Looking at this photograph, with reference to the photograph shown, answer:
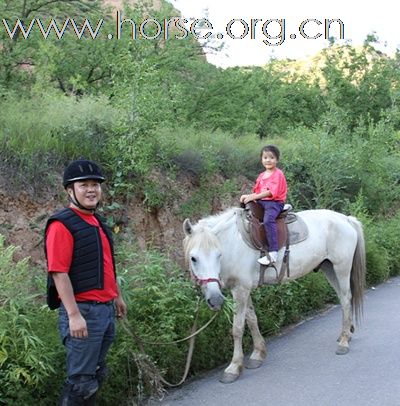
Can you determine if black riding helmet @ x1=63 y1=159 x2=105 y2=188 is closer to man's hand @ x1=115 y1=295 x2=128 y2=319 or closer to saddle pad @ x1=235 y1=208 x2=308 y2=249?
man's hand @ x1=115 y1=295 x2=128 y2=319

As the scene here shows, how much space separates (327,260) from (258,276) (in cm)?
162

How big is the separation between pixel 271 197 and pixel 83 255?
3.17 m

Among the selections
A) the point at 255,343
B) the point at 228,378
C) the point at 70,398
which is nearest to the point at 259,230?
the point at 255,343

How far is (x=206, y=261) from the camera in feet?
16.8

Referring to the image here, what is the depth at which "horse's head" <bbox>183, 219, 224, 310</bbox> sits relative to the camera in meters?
4.93

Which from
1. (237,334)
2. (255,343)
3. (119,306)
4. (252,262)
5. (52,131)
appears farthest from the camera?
(52,131)

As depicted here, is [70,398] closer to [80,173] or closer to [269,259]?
[80,173]

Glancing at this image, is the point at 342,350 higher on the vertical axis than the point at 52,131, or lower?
lower

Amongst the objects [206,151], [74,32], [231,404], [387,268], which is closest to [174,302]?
[231,404]

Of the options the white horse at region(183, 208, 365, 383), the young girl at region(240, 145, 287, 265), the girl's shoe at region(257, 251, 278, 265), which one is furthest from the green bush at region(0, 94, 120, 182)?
the girl's shoe at region(257, 251, 278, 265)

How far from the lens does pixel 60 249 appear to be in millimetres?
3275

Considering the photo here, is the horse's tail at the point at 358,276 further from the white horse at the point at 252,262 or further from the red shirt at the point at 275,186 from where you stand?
the red shirt at the point at 275,186

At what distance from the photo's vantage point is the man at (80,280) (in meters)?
3.29

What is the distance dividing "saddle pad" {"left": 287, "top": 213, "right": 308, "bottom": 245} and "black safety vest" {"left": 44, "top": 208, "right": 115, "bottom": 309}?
140 inches
